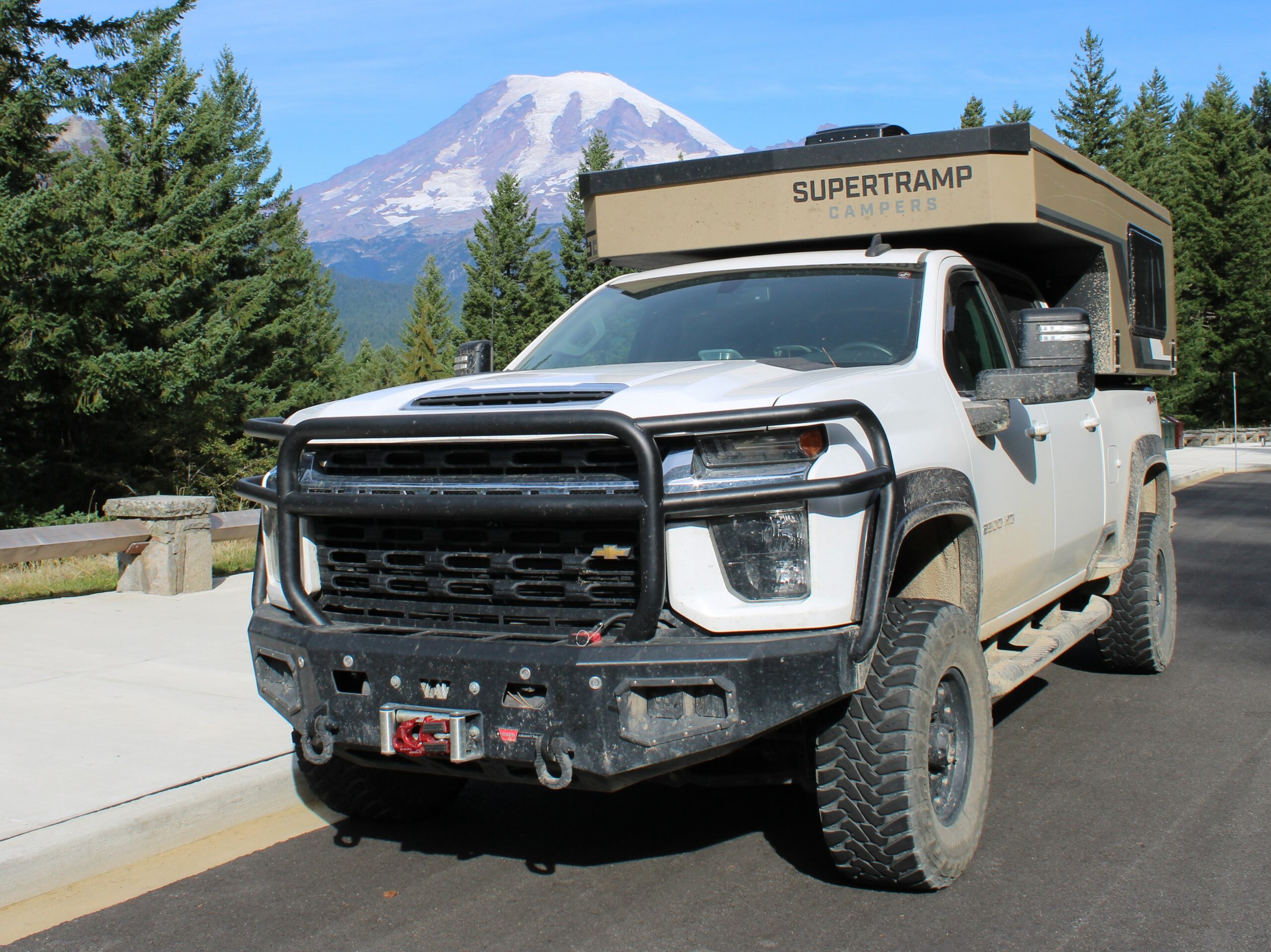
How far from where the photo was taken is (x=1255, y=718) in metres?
6.10

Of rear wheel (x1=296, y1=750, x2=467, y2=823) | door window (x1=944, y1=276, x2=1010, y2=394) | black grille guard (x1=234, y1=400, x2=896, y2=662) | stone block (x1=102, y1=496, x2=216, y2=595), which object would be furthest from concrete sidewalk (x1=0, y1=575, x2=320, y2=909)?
door window (x1=944, y1=276, x2=1010, y2=394)

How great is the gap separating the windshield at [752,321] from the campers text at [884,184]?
0.90 m

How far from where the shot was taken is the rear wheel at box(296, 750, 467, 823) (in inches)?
176

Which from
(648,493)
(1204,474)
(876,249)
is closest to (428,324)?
(1204,474)

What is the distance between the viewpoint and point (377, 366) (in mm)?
112312

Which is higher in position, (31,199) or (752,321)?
(31,199)

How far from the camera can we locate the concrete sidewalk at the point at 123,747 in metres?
4.29

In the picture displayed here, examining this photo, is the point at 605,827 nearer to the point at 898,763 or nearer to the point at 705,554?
the point at 898,763

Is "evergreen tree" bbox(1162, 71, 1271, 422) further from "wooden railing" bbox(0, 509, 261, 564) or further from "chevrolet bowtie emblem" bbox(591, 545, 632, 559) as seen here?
"chevrolet bowtie emblem" bbox(591, 545, 632, 559)

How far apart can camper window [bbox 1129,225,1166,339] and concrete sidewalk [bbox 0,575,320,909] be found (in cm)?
555

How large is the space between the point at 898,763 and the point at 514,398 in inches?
62.1

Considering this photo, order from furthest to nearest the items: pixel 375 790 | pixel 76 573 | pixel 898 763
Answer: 1. pixel 76 573
2. pixel 375 790
3. pixel 898 763

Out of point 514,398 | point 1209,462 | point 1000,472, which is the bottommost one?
point 1209,462

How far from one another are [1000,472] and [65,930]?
11.6 ft
